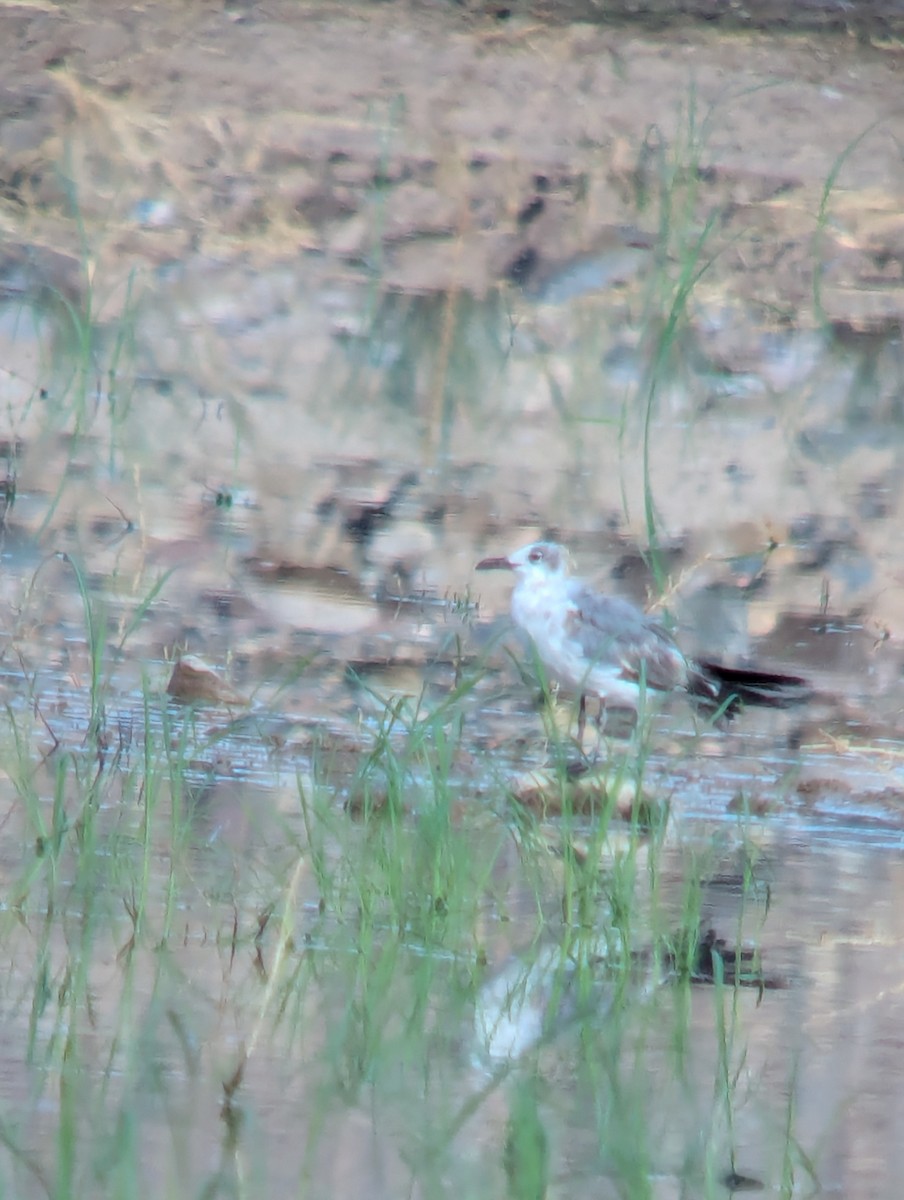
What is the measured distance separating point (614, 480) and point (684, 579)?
299mm

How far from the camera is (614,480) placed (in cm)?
450

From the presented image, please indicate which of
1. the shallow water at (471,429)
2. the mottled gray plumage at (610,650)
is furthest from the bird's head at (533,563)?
the shallow water at (471,429)

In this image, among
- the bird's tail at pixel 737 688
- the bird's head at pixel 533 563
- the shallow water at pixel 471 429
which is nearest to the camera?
the shallow water at pixel 471 429

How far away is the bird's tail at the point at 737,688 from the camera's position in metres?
3.78

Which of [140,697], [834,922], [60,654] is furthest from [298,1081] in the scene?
[60,654]

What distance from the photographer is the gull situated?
3727 millimetres

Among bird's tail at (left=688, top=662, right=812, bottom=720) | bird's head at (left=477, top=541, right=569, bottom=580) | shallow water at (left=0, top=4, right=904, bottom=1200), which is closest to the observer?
shallow water at (left=0, top=4, right=904, bottom=1200)

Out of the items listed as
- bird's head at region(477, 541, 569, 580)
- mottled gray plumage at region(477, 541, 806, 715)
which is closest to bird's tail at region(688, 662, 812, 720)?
mottled gray plumage at region(477, 541, 806, 715)

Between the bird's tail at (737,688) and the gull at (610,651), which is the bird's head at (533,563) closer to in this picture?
the gull at (610,651)

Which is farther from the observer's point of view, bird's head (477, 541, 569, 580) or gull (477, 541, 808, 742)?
bird's head (477, 541, 569, 580)

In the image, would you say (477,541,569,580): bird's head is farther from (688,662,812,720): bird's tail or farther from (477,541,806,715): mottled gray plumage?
(688,662,812,720): bird's tail

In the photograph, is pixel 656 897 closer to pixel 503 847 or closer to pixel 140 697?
pixel 503 847

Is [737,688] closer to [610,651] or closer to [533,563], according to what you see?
[610,651]

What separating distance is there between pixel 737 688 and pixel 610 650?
31 centimetres
